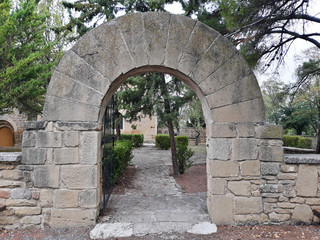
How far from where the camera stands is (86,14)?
779 cm

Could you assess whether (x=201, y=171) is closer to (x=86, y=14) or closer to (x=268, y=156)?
(x=268, y=156)

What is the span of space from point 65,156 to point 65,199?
2.00 ft

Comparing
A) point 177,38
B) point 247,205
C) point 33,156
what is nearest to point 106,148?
point 33,156

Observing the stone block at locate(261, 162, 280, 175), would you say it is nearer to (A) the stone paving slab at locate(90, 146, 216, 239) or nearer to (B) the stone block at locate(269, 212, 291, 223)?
(B) the stone block at locate(269, 212, 291, 223)

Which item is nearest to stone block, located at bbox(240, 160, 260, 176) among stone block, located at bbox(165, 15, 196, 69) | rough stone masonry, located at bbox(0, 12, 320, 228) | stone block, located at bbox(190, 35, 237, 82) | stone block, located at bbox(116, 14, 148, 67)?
rough stone masonry, located at bbox(0, 12, 320, 228)

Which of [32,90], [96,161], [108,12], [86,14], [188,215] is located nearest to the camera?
[96,161]

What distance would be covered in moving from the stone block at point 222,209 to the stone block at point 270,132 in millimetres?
1028

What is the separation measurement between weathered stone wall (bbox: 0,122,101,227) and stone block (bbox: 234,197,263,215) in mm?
2060

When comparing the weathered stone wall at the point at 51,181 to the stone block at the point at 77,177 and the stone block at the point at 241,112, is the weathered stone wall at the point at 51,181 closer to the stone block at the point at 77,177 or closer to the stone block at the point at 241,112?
the stone block at the point at 77,177

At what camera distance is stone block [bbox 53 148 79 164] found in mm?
3029

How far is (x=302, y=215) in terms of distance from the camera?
309 centimetres

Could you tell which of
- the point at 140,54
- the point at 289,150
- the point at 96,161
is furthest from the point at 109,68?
the point at 289,150

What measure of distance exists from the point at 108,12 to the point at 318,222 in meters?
7.23

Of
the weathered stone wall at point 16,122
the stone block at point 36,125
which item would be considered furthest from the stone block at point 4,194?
the weathered stone wall at point 16,122
